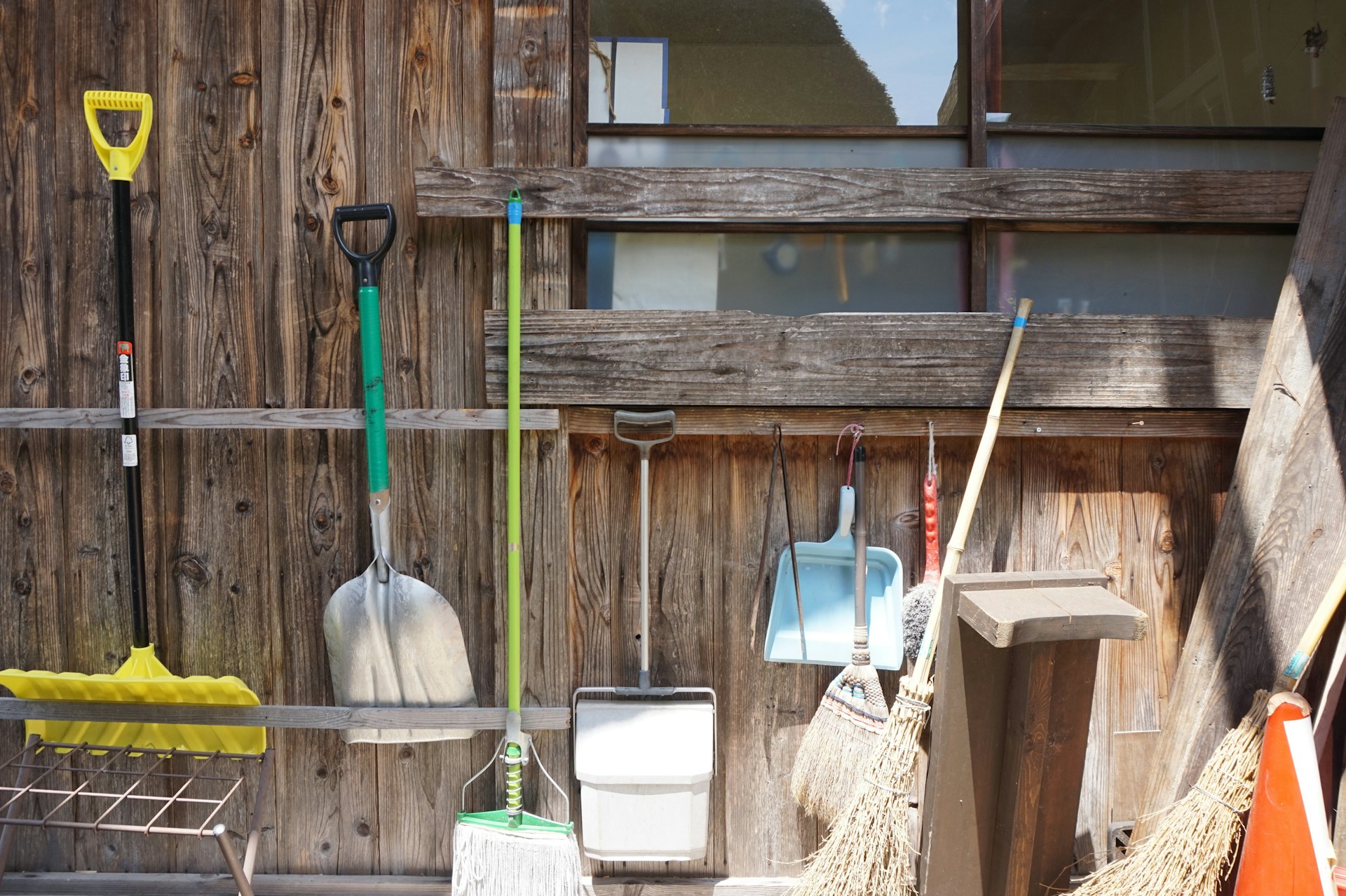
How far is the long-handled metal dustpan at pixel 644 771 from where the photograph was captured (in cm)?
189

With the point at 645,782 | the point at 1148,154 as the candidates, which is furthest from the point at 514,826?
the point at 1148,154

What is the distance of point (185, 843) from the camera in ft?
6.86

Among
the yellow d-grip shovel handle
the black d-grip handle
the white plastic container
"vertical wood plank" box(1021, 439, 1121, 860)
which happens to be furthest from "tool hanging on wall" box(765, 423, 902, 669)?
the yellow d-grip shovel handle

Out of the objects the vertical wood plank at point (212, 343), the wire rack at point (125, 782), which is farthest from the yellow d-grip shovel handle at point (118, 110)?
the wire rack at point (125, 782)

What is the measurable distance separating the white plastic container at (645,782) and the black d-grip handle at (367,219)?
1.17 m

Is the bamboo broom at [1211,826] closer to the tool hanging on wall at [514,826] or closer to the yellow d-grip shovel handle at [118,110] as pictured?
the tool hanging on wall at [514,826]

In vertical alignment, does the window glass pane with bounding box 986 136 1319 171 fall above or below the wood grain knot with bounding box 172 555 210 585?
above

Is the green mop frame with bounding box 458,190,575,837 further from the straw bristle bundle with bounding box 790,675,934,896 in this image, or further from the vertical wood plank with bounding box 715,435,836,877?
the straw bristle bundle with bounding box 790,675,934,896

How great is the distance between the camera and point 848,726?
6.20 ft

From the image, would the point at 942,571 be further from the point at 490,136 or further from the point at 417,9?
the point at 417,9

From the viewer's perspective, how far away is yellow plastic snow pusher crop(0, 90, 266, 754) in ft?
6.02

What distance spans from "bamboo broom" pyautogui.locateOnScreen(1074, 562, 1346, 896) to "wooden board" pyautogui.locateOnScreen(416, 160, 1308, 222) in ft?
3.03

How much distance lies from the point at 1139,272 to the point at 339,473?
2.12 meters

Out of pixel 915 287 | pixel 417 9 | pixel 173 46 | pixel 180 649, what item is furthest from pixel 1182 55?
pixel 180 649
